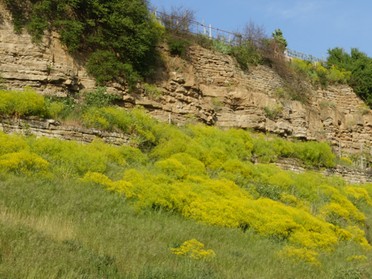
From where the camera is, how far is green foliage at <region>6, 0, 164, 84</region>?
1803 cm

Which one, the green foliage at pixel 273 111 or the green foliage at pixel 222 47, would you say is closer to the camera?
the green foliage at pixel 273 111

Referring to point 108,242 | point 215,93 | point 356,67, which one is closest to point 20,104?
point 108,242

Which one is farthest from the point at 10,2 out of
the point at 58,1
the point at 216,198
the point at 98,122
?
the point at 216,198

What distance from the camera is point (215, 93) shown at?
23.7 metres

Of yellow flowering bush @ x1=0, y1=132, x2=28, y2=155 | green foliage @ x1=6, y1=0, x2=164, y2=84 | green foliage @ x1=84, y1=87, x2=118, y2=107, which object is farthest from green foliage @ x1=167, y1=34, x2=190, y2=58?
yellow flowering bush @ x1=0, y1=132, x2=28, y2=155

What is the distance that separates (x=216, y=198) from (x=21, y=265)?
6.74 meters

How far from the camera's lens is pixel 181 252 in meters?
7.45

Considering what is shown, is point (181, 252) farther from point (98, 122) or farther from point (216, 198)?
point (98, 122)

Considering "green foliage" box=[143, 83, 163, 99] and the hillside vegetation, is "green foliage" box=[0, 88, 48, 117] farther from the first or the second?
"green foliage" box=[143, 83, 163, 99]

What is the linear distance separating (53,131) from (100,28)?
23.9ft

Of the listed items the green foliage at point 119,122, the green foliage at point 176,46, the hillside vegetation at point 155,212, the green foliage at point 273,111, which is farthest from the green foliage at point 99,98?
the green foliage at point 273,111

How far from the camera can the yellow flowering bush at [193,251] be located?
7.42 meters

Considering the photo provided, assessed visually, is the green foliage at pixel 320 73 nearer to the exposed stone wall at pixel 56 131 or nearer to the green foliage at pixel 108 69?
the green foliage at pixel 108 69

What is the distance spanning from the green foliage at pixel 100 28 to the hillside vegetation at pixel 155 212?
11.2 feet
